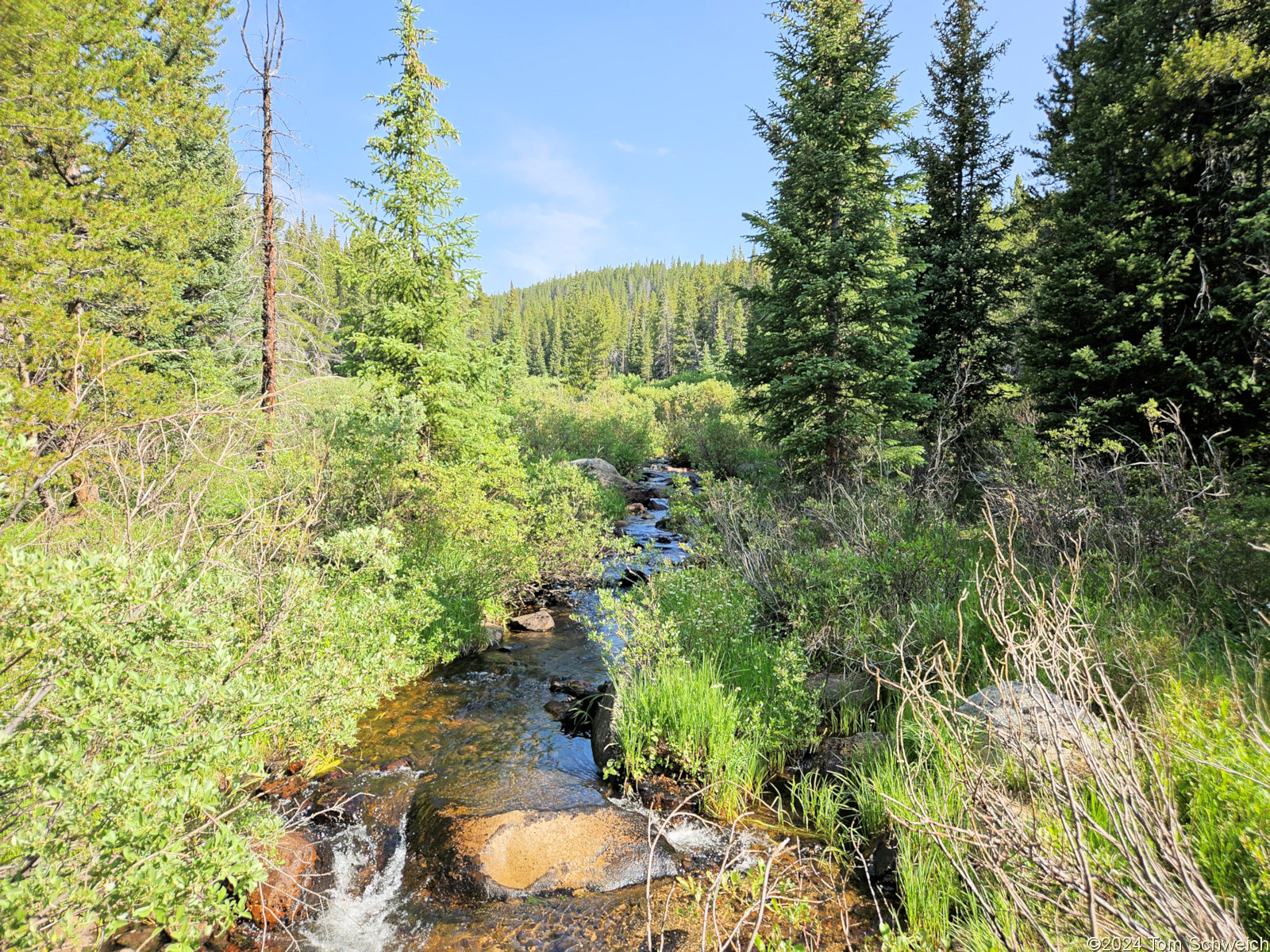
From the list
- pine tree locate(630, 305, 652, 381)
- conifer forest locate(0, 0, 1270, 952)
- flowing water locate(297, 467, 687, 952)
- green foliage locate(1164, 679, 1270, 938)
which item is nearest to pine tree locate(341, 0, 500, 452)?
conifer forest locate(0, 0, 1270, 952)

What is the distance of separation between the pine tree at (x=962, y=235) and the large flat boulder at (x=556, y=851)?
40.9 ft

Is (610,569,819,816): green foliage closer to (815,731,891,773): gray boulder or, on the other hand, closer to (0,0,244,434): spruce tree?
(815,731,891,773): gray boulder

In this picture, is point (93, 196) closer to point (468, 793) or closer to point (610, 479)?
point (468, 793)

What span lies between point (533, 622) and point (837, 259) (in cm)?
884

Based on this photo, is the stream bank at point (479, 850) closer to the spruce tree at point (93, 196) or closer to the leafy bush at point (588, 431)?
the spruce tree at point (93, 196)

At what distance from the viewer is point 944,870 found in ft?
A: 11.8

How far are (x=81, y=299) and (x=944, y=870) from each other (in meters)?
15.5

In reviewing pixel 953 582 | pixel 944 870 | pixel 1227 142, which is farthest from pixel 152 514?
pixel 1227 142

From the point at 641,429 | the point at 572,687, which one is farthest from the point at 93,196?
the point at 641,429

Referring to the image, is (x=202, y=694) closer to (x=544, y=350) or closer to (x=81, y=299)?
(x=81, y=299)

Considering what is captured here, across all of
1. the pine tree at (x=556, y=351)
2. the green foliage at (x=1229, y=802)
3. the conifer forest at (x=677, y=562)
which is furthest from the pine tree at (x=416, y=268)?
the pine tree at (x=556, y=351)

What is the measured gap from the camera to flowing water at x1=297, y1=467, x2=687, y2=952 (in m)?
3.98

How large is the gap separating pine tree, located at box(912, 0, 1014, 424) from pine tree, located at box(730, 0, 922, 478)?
2.64 metres
